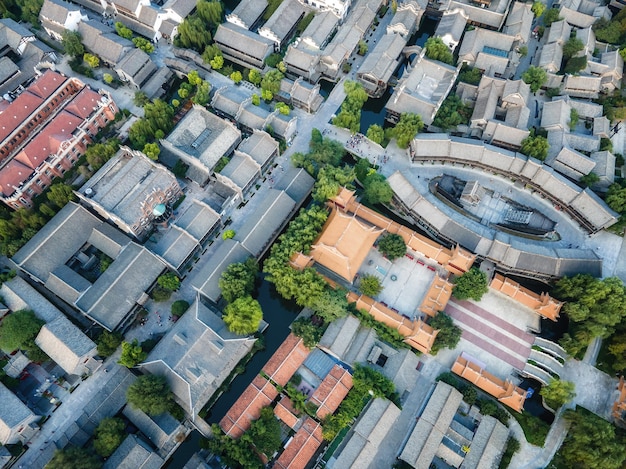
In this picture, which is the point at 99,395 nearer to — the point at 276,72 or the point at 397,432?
the point at 397,432

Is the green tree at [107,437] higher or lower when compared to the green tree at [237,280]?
lower

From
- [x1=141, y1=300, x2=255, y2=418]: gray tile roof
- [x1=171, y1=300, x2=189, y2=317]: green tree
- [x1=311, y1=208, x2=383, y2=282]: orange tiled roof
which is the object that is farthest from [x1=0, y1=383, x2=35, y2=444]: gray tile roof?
[x1=311, y1=208, x2=383, y2=282]: orange tiled roof

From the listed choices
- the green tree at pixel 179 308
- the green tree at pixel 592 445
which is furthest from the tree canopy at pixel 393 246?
the green tree at pixel 592 445

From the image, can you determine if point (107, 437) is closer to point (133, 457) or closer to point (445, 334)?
point (133, 457)

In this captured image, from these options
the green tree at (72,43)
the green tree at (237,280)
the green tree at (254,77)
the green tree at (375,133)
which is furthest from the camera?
the green tree at (254,77)

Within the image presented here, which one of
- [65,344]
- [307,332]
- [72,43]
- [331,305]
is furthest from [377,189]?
[72,43]

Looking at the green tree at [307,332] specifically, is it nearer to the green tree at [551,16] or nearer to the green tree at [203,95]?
the green tree at [203,95]

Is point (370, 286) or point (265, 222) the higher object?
point (370, 286)
